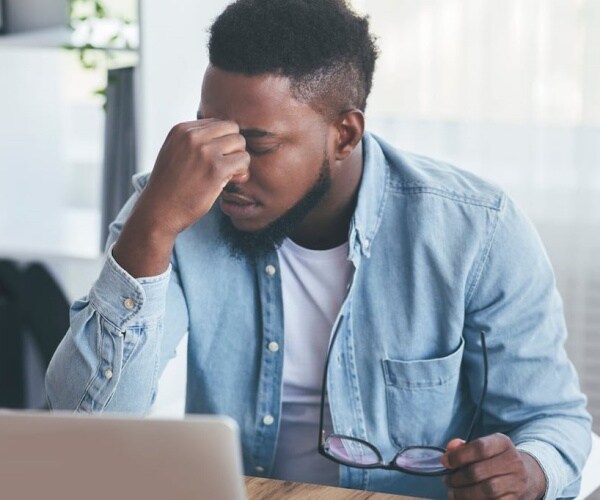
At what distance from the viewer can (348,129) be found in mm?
1638

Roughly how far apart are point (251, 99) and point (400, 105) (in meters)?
1.34

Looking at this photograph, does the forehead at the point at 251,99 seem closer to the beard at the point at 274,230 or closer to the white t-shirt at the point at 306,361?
the beard at the point at 274,230

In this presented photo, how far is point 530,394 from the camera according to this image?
1538 millimetres

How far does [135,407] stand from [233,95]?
17.7 inches

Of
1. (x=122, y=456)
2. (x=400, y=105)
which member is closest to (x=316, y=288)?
(x=122, y=456)

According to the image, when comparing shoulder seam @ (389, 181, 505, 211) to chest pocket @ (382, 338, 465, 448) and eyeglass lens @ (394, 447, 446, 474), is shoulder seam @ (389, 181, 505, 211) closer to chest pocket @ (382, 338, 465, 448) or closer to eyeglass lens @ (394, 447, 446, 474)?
chest pocket @ (382, 338, 465, 448)

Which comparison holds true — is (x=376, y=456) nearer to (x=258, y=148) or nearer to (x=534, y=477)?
(x=534, y=477)

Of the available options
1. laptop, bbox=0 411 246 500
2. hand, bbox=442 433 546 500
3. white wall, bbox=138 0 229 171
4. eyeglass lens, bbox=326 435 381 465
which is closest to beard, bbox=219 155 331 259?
eyeglass lens, bbox=326 435 381 465

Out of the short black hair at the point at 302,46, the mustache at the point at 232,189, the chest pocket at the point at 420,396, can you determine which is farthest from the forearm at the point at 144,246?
the chest pocket at the point at 420,396

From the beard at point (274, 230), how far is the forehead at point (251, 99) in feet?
0.38

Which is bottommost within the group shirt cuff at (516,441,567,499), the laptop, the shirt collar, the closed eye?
shirt cuff at (516,441,567,499)

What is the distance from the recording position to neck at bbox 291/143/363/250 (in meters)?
1.68

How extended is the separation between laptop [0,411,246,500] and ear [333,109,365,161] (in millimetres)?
860

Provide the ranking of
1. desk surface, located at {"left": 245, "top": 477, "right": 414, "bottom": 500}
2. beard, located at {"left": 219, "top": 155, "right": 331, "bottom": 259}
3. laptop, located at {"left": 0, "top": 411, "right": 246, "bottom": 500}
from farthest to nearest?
1. beard, located at {"left": 219, "top": 155, "right": 331, "bottom": 259}
2. desk surface, located at {"left": 245, "top": 477, "right": 414, "bottom": 500}
3. laptop, located at {"left": 0, "top": 411, "right": 246, "bottom": 500}
